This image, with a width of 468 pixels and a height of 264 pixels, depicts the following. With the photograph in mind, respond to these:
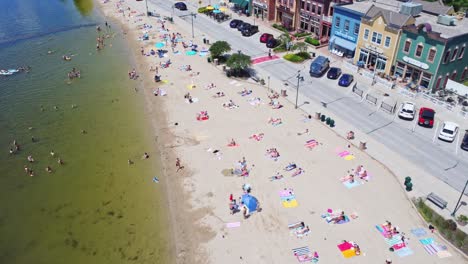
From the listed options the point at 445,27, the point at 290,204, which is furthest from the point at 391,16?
the point at 290,204

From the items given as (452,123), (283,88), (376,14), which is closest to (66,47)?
(283,88)

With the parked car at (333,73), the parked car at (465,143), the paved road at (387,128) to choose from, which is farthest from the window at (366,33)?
the parked car at (465,143)

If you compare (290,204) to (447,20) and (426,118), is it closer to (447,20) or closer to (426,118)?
(426,118)

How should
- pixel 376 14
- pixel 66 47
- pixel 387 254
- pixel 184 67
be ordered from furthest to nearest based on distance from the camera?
pixel 66 47 → pixel 184 67 → pixel 376 14 → pixel 387 254

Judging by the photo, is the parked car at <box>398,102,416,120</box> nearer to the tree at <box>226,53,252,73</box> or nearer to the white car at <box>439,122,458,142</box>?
the white car at <box>439,122,458,142</box>

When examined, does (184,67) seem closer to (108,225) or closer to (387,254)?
(108,225)
